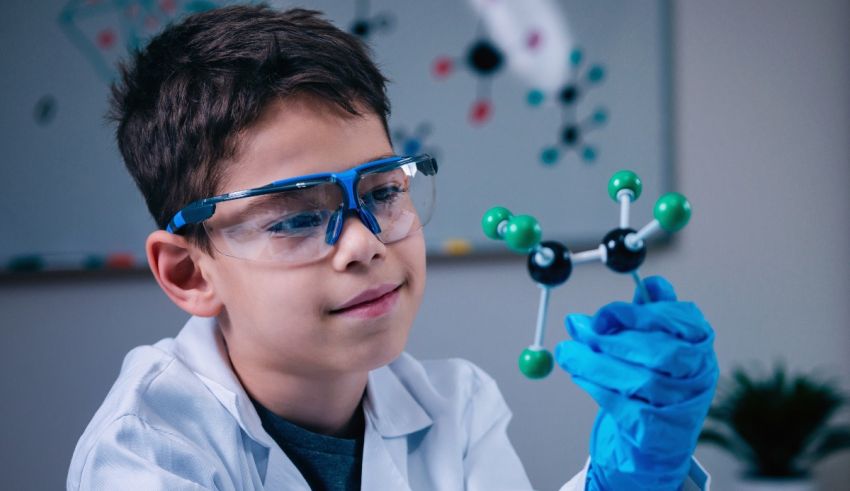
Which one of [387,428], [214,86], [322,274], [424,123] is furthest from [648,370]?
[424,123]

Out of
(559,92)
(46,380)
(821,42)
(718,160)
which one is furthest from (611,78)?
(46,380)

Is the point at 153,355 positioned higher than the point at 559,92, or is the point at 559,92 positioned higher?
Answer: the point at 559,92

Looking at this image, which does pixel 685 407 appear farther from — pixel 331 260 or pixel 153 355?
pixel 153 355

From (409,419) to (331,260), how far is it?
374 millimetres

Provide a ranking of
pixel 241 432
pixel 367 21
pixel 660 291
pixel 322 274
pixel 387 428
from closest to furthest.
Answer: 1. pixel 660 291
2. pixel 322 274
3. pixel 241 432
4. pixel 387 428
5. pixel 367 21

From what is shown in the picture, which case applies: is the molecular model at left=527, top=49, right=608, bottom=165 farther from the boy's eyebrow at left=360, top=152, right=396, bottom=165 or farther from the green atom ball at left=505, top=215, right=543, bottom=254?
the green atom ball at left=505, top=215, right=543, bottom=254

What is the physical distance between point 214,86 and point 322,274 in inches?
11.3

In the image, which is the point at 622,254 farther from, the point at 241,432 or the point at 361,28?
the point at 361,28

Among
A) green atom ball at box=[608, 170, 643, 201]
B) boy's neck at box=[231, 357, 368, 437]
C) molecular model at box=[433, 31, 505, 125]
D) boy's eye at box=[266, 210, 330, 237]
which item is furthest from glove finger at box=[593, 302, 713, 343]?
molecular model at box=[433, 31, 505, 125]

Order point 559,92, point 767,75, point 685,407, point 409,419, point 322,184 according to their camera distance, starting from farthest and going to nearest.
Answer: point 767,75, point 559,92, point 409,419, point 322,184, point 685,407

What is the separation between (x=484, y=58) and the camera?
216 centimetres

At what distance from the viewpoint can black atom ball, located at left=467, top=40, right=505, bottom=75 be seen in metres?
Answer: 2.16

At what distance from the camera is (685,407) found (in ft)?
2.49

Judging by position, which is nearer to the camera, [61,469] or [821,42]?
[61,469]
